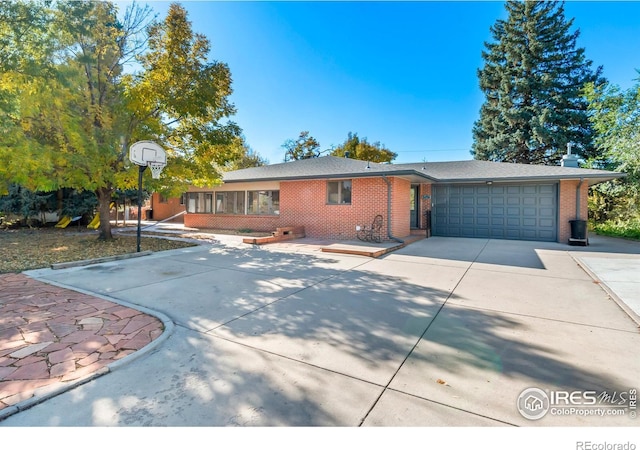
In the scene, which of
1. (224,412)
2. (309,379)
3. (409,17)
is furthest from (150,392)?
(409,17)

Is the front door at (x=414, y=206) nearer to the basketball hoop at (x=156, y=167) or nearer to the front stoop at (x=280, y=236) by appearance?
the front stoop at (x=280, y=236)

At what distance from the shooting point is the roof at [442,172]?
11.2m

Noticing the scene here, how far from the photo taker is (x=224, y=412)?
86.7 inches

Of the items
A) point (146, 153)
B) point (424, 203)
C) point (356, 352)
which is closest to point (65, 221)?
point (146, 153)

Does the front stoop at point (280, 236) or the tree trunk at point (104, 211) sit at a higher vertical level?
the tree trunk at point (104, 211)

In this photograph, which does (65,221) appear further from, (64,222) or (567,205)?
(567,205)

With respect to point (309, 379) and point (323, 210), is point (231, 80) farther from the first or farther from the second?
point (309, 379)

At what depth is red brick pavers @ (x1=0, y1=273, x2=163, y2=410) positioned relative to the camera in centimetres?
267

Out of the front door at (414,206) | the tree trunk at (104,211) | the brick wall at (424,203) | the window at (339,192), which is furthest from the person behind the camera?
the front door at (414,206)

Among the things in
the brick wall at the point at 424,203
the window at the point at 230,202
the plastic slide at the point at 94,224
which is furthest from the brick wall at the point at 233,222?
the brick wall at the point at 424,203

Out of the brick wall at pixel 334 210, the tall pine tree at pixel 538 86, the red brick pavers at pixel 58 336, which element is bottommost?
the red brick pavers at pixel 58 336

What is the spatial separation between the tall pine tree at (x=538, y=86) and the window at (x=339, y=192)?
18.1m

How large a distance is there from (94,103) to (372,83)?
41.0ft

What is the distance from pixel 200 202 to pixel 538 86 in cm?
2567
